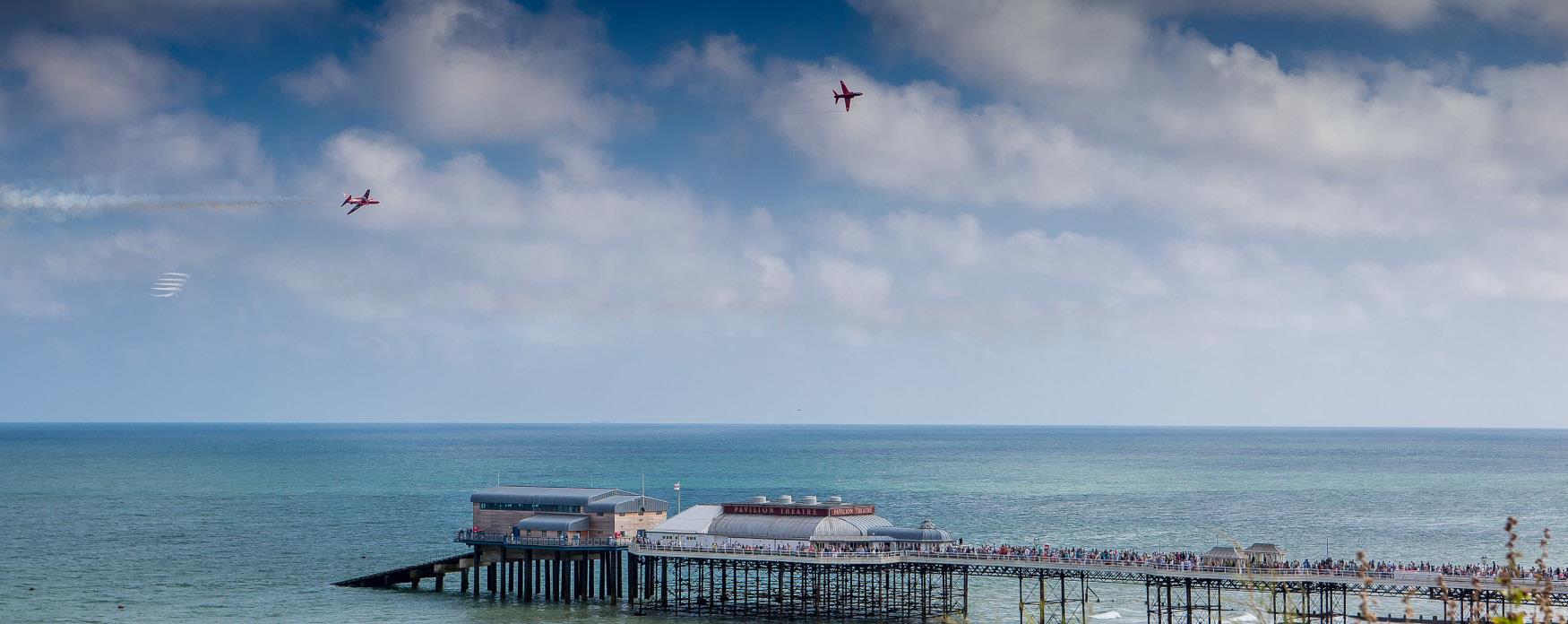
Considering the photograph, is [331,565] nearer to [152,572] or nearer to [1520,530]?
[152,572]

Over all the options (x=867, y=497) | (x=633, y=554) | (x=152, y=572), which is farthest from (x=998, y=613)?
(x=867, y=497)

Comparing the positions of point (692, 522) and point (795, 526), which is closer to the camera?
point (795, 526)

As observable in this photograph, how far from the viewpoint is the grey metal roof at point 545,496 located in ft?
292

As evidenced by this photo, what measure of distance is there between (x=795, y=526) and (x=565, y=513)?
16418mm

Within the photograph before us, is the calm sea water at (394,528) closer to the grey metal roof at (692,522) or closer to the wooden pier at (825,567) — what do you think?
the wooden pier at (825,567)

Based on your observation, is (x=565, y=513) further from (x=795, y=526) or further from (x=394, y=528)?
(x=394, y=528)

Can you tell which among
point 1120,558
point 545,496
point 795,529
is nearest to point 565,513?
point 545,496

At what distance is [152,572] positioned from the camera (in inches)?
3848

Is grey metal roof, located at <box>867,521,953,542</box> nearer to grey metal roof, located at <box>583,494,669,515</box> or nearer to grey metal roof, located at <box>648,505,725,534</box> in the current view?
grey metal roof, located at <box>648,505,725,534</box>

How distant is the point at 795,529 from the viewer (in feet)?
264

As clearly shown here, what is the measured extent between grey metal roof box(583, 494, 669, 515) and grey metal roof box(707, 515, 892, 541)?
6377 mm

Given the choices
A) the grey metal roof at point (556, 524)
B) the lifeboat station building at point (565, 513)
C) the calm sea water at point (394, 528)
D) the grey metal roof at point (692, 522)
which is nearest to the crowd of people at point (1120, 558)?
the grey metal roof at point (692, 522)

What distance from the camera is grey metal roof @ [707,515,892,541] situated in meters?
80.0

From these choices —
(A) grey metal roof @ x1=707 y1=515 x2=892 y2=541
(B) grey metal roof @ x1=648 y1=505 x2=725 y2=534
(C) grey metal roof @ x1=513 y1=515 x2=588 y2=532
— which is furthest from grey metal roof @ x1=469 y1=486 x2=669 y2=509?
(A) grey metal roof @ x1=707 y1=515 x2=892 y2=541
